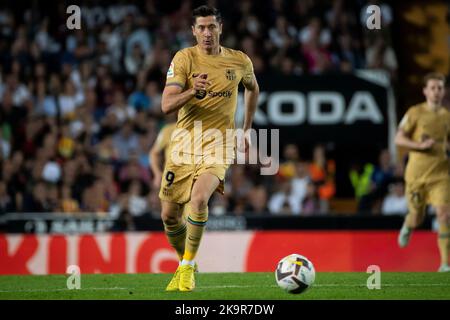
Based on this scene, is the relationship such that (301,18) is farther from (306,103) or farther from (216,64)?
(216,64)

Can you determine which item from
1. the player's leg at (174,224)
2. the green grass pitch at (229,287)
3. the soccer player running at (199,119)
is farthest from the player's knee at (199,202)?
the green grass pitch at (229,287)

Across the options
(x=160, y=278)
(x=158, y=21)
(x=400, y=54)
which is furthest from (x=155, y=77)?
(x=160, y=278)

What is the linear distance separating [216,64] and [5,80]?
9994 millimetres

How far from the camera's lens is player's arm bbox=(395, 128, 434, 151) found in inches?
526

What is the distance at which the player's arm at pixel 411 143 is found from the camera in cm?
1336

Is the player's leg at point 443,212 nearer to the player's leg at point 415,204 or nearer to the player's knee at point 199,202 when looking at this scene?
the player's leg at point 415,204

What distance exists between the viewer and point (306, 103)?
736 inches

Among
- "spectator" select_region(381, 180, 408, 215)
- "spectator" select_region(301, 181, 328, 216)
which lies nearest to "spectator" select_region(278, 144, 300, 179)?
"spectator" select_region(301, 181, 328, 216)

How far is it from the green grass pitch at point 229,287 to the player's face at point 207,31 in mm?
2381

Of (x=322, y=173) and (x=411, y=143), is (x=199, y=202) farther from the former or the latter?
(x=322, y=173)

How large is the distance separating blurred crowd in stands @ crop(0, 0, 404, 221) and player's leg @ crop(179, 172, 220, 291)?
21.8 ft

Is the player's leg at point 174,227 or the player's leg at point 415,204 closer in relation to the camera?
the player's leg at point 174,227

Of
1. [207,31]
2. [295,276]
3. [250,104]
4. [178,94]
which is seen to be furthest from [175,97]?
[295,276]

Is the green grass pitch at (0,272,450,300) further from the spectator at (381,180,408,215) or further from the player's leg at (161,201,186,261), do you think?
the spectator at (381,180,408,215)
